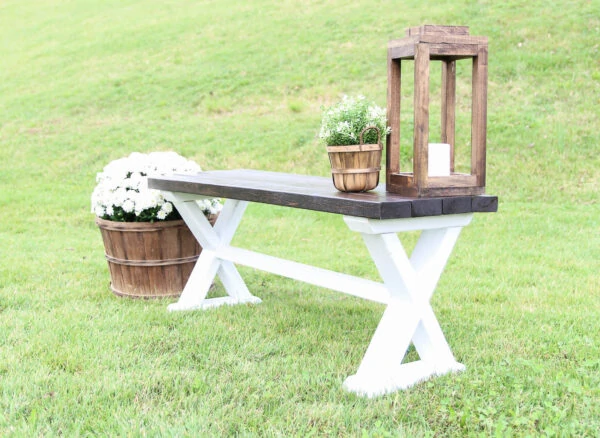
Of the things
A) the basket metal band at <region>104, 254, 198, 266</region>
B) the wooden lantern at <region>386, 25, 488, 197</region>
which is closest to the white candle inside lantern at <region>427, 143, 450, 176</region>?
the wooden lantern at <region>386, 25, 488, 197</region>

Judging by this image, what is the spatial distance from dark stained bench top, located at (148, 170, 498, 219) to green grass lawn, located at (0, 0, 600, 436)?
32.9 inches

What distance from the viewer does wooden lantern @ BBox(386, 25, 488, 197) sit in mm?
3061

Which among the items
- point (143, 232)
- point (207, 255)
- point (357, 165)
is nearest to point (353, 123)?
point (357, 165)

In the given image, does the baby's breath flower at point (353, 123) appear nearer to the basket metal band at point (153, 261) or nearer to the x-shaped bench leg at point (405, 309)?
the x-shaped bench leg at point (405, 309)

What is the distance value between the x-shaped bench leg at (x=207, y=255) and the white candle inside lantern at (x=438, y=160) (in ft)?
5.93

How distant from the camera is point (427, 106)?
122 inches

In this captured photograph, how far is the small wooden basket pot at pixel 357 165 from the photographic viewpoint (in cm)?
318

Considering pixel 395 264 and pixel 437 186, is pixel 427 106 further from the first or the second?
pixel 395 264

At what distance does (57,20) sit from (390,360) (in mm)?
22352

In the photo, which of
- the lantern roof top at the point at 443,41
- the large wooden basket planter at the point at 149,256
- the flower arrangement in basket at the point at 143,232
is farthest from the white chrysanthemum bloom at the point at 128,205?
the lantern roof top at the point at 443,41

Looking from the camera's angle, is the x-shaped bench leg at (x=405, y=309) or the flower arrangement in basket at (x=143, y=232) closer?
the x-shaped bench leg at (x=405, y=309)

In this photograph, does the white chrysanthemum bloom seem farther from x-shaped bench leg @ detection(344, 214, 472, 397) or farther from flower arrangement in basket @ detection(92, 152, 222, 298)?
x-shaped bench leg @ detection(344, 214, 472, 397)

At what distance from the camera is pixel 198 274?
15.3ft

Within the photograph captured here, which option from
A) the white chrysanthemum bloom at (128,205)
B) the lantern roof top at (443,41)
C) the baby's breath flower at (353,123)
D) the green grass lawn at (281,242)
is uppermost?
the lantern roof top at (443,41)
